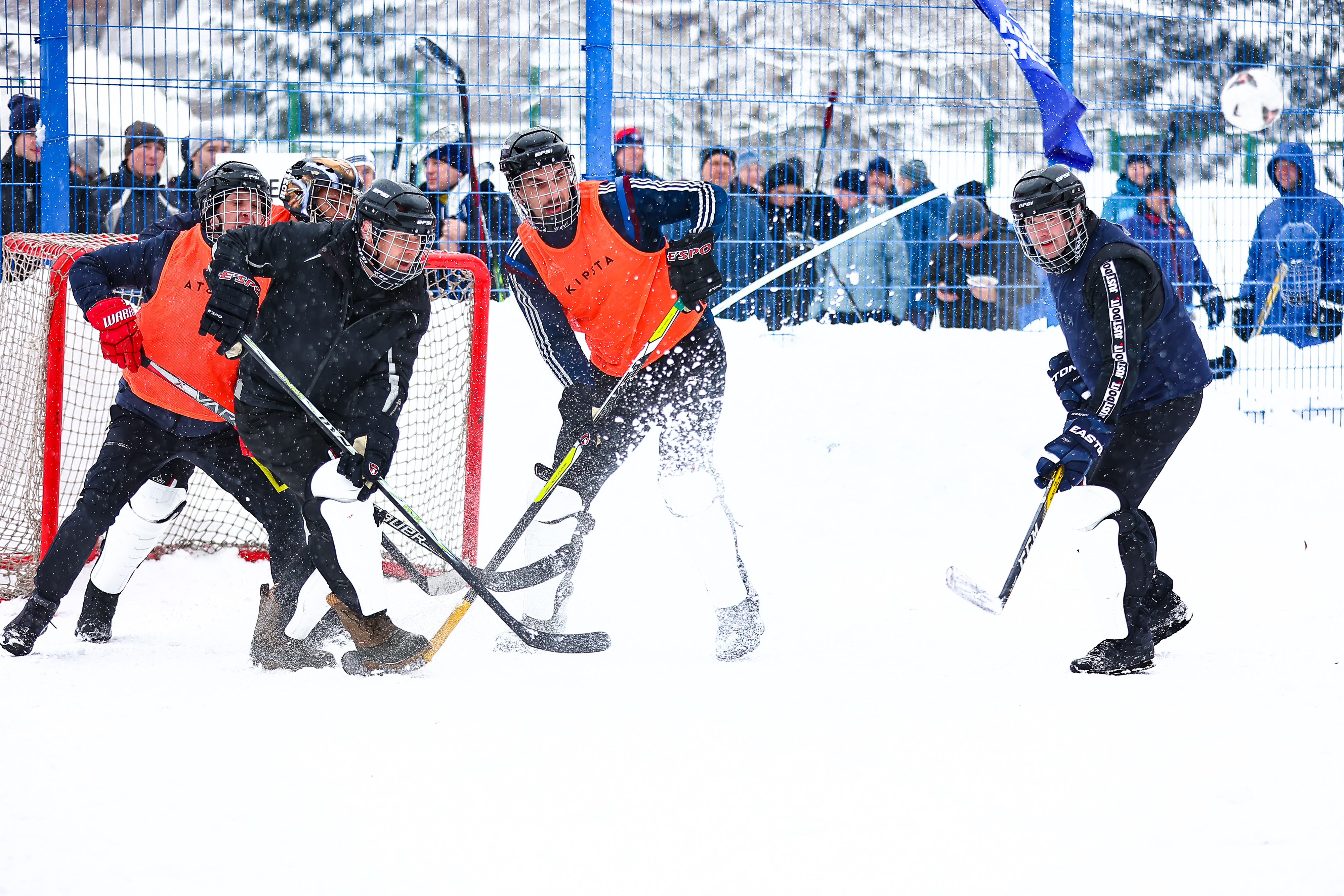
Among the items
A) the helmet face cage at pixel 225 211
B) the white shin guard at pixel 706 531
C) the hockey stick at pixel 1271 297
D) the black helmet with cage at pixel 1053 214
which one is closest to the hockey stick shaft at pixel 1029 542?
the black helmet with cage at pixel 1053 214

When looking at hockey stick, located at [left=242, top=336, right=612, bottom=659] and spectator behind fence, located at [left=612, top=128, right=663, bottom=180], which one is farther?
spectator behind fence, located at [left=612, top=128, right=663, bottom=180]

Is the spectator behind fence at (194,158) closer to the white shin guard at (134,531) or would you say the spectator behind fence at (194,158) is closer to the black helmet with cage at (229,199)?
the black helmet with cage at (229,199)

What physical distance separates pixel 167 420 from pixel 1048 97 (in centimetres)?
367

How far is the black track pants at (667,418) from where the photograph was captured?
3053 millimetres

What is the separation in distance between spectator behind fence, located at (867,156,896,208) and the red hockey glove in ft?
11.3

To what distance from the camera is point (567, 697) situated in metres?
2.54

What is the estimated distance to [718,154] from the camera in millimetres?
5344

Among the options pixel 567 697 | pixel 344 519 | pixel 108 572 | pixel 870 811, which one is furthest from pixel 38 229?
pixel 870 811

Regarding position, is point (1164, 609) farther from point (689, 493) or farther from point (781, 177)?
point (781, 177)

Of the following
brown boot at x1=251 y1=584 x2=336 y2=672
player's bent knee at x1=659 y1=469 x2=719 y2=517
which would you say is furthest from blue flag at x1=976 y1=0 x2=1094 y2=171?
brown boot at x1=251 y1=584 x2=336 y2=672

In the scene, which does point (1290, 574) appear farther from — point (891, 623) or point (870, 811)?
point (870, 811)

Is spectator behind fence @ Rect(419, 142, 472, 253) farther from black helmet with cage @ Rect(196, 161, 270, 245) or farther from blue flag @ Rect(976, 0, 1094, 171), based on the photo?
blue flag @ Rect(976, 0, 1094, 171)

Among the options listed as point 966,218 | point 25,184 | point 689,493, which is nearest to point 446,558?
point 689,493

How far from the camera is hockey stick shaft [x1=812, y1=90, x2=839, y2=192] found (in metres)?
5.27
